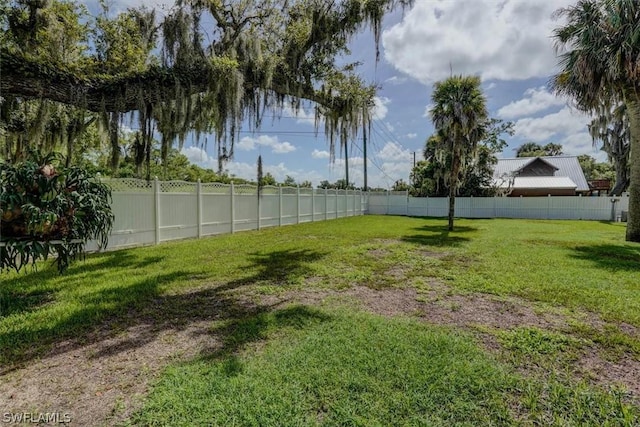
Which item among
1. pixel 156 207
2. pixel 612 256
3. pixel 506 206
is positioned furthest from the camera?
pixel 506 206

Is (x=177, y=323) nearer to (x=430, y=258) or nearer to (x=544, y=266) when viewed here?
(x=430, y=258)

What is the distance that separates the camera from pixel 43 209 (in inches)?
115

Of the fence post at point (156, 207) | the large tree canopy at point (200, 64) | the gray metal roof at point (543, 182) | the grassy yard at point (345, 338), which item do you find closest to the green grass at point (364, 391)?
the grassy yard at point (345, 338)

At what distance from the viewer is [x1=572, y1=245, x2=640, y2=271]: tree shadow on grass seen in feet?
19.6

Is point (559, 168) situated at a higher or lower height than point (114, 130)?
higher

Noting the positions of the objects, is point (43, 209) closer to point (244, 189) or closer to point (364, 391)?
point (364, 391)

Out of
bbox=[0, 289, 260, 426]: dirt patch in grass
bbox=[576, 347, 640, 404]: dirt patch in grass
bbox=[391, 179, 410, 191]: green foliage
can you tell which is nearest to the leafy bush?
bbox=[0, 289, 260, 426]: dirt patch in grass

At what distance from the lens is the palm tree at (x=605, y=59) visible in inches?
321

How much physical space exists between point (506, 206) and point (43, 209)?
2050 centimetres

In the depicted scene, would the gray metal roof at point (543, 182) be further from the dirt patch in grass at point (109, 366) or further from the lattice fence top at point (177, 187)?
the dirt patch in grass at point (109, 366)

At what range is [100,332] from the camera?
9.83ft

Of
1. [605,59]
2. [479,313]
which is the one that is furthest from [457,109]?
[479,313]

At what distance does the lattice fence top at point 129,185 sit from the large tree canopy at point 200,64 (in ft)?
2.80

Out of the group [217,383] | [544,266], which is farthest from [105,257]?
[544,266]
